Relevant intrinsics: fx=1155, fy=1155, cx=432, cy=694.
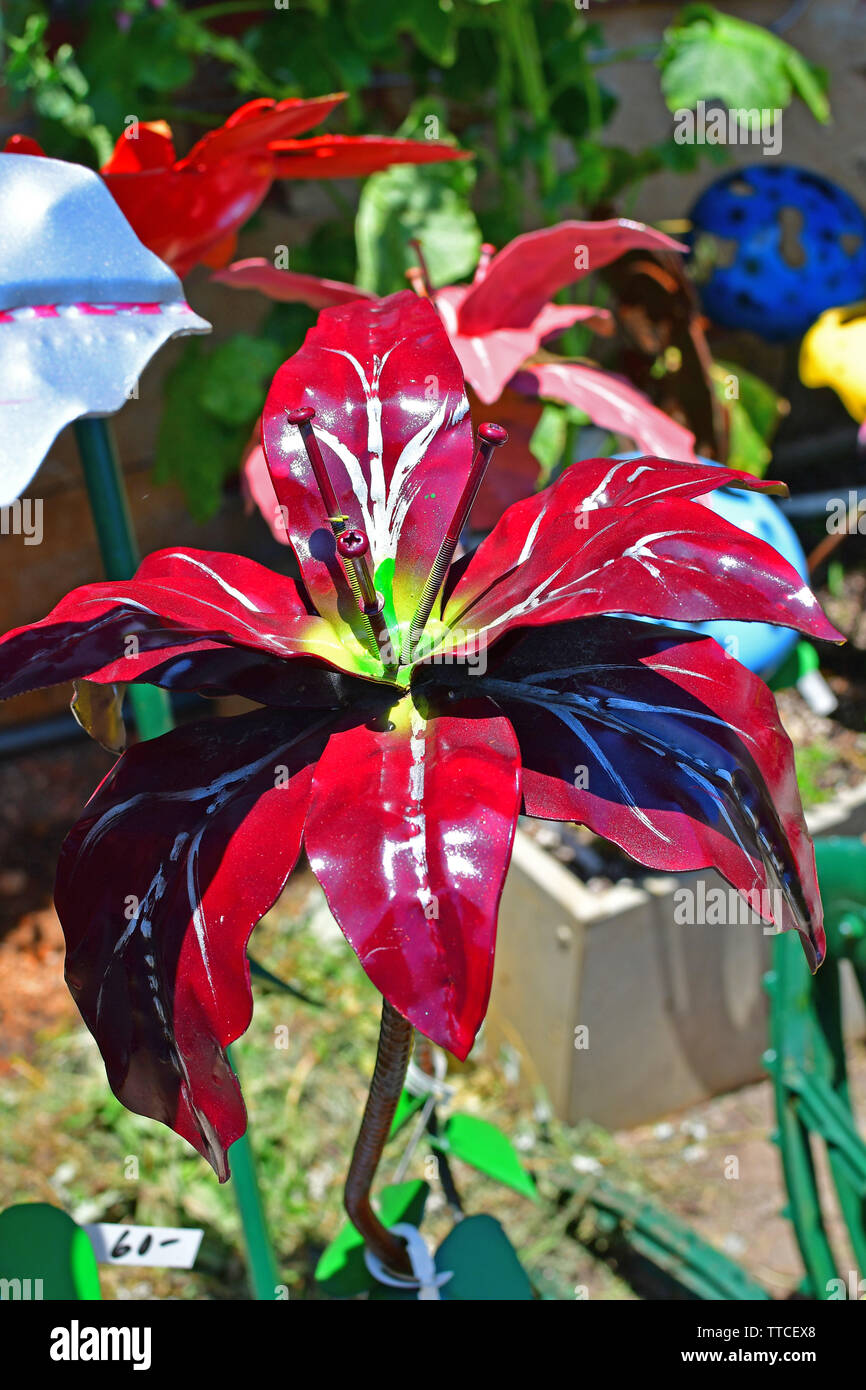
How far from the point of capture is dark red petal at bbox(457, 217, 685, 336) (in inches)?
27.9

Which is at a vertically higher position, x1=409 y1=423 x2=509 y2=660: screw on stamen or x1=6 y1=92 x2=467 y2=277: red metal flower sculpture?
x1=6 y1=92 x2=467 y2=277: red metal flower sculpture

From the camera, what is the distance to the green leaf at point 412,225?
1.67 meters

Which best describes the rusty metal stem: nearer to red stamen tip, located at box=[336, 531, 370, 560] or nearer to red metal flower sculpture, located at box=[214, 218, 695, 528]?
red stamen tip, located at box=[336, 531, 370, 560]

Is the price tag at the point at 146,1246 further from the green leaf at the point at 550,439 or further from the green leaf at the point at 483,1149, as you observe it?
the green leaf at the point at 550,439

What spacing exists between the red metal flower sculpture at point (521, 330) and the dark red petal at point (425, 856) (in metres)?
0.31

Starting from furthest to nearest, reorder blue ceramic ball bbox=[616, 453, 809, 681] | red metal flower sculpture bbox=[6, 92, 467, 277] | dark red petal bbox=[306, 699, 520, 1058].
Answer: blue ceramic ball bbox=[616, 453, 809, 681], red metal flower sculpture bbox=[6, 92, 467, 277], dark red petal bbox=[306, 699, 520, 1058]

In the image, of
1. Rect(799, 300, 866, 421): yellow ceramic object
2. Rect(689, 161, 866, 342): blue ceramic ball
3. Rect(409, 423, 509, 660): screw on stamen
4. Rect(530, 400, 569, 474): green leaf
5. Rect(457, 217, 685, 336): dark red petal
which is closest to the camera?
Rect(409, 423, 509, 660): screw on stamen

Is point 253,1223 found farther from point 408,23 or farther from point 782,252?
point 782,252

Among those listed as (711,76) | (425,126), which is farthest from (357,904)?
(711,76)

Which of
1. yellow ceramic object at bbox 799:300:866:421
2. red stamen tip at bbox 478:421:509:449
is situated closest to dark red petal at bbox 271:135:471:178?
red stamen tip at bbox 478:421:509:449

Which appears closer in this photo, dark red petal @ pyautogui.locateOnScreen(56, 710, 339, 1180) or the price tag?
dark red petal @ pyautogui.locateOnScreen(56, 710, 339, 1180)

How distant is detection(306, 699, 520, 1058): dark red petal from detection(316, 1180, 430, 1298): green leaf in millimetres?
398

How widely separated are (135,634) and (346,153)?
1.13 ft
